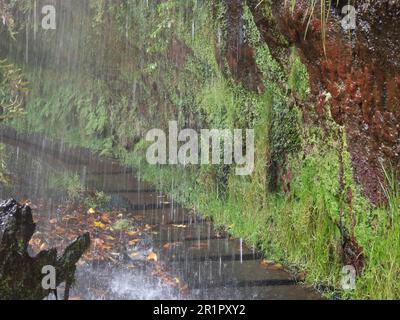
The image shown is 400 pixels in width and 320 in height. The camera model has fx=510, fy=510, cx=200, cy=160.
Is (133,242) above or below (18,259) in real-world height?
below

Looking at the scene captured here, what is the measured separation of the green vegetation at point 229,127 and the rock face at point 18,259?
8.29ft

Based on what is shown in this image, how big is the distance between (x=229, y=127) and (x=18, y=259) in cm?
399

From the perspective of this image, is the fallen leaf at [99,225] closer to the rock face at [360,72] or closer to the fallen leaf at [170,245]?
the fallen leaf at [170,245]

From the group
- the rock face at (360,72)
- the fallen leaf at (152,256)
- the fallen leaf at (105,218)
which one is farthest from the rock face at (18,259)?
the fallen leaf at (105,218)

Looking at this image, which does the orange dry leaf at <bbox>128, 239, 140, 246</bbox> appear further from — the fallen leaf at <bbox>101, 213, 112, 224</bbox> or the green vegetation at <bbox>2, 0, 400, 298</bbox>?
the fallen leaf at <bbox>101, 213, 112, 224</bbox>

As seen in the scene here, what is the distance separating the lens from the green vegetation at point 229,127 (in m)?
4.65

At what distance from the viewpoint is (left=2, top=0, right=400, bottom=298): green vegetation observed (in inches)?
183

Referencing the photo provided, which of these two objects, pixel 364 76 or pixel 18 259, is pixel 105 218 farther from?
pixel 364 76

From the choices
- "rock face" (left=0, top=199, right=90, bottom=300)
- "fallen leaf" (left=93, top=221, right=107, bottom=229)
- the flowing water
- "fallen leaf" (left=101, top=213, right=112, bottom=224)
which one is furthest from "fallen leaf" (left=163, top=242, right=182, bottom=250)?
"rock face" (left=0, top=199, right=90, bottom=300)

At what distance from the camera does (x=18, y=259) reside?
11.7 feet

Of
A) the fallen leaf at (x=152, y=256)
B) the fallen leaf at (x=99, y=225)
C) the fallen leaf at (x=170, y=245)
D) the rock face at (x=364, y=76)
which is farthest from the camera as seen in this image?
the fallen leaf at (x=99, y=225)

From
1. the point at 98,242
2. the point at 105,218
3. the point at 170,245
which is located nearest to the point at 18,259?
the point at 98,242

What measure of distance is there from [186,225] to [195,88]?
2.44 metres

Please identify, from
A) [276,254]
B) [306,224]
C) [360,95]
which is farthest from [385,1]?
[276,254]
